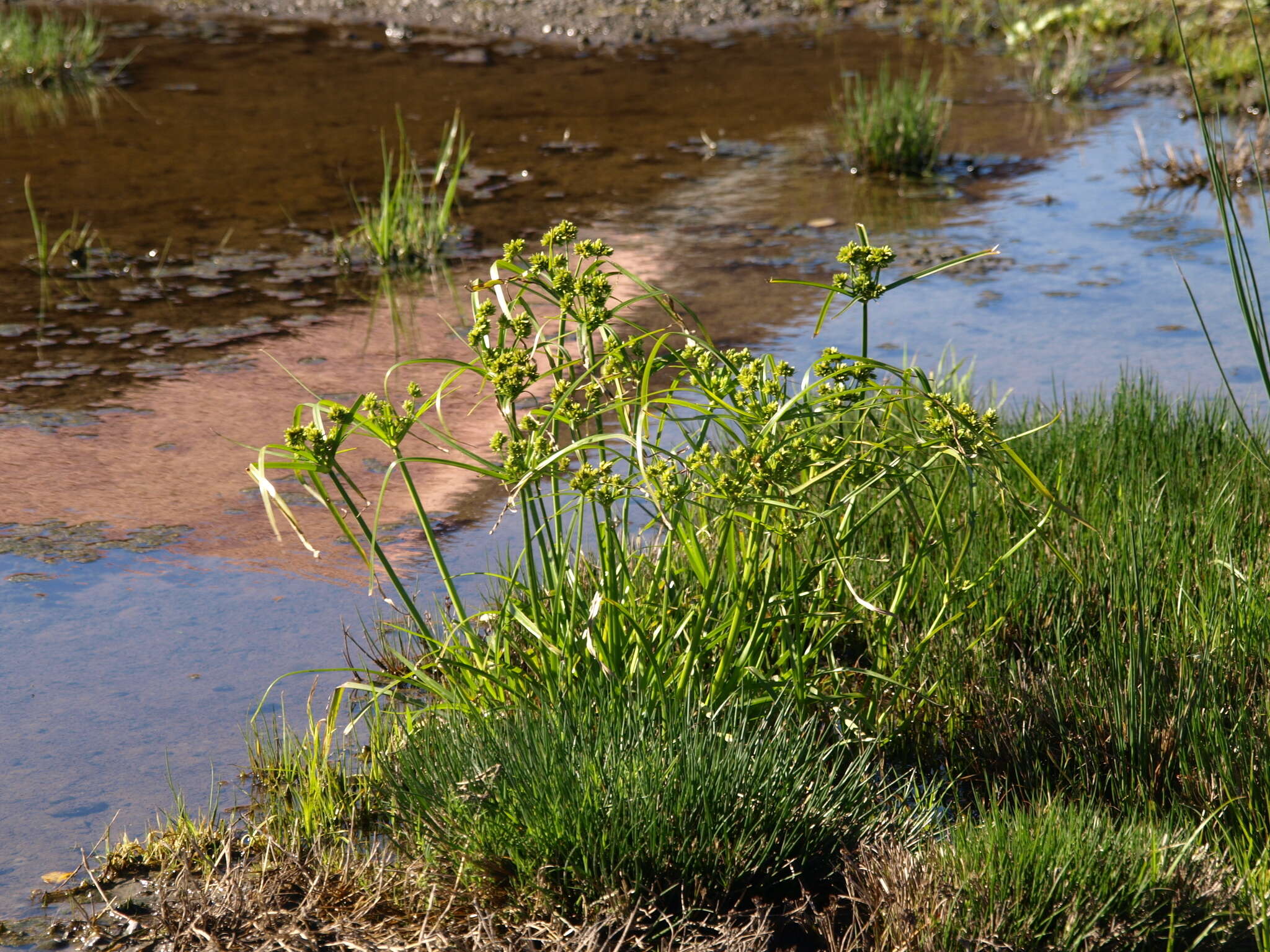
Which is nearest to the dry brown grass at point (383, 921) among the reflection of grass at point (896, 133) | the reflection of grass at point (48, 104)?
the reflection of grass at point (896, 133)

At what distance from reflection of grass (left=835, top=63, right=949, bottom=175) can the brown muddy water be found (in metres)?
0.19

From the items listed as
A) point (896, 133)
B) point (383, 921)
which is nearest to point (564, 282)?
point (383, 921)

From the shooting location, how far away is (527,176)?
697 cm

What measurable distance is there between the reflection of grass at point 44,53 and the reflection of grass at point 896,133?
5.76 meters

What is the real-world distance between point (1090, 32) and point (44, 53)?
790 centimetres

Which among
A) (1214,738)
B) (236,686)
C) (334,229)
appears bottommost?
(236,686)

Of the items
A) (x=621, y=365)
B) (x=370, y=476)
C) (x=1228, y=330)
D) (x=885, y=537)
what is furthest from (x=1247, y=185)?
(x=621, y=365)

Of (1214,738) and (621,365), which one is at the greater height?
(621,365)

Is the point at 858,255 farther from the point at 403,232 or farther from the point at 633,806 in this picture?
the point at 403,232

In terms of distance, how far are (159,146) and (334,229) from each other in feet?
7.11

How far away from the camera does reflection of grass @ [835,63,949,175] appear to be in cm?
684

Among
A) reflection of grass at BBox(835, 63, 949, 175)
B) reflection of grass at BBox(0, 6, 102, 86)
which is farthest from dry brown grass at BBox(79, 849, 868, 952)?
reflection of grass at BBox(0, 6, 102, 86)

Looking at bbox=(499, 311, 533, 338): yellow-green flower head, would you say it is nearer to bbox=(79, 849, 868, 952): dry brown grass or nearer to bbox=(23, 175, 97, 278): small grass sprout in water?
bbox=(79, 849, 868, 952): dry brown grass

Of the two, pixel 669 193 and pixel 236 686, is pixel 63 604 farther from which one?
pixel 669 193
